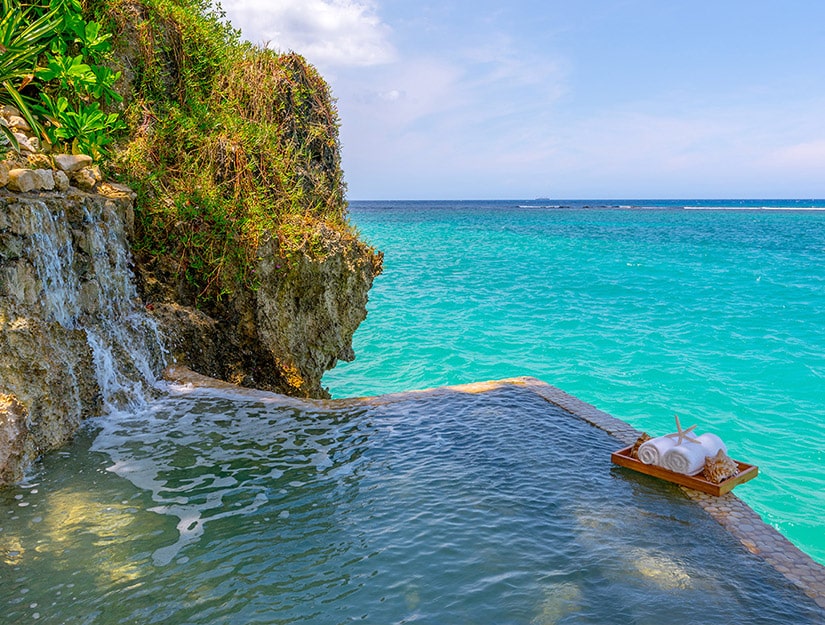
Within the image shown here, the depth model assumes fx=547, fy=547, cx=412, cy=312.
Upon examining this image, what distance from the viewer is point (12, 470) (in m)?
5.73

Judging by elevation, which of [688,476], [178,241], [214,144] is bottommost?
[688,476]

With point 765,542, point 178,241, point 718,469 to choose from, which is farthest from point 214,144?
point 765,542

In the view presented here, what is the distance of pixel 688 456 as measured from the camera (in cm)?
635

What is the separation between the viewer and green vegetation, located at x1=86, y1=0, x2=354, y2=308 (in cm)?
951

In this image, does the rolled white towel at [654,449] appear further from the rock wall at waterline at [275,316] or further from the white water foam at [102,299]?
the white water foam at [102,299]

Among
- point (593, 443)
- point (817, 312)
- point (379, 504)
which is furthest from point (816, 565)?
point (817, 312)

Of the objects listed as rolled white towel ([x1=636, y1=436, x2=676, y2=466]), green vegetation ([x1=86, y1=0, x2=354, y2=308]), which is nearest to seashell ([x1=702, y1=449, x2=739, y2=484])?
rolled white towel ([x1=636, y1=436, x2=676, y2=466])

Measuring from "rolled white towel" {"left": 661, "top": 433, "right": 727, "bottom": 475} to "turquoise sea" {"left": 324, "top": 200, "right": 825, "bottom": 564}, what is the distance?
15.5ft

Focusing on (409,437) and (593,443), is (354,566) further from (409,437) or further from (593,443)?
(593,443)

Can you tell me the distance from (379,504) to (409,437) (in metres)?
1.86

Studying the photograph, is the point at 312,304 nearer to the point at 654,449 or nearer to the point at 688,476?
the point at 654,449

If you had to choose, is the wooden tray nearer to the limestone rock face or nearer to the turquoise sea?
the turquoise sea

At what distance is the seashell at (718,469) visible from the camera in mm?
→ 6273

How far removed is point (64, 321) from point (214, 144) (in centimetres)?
463
